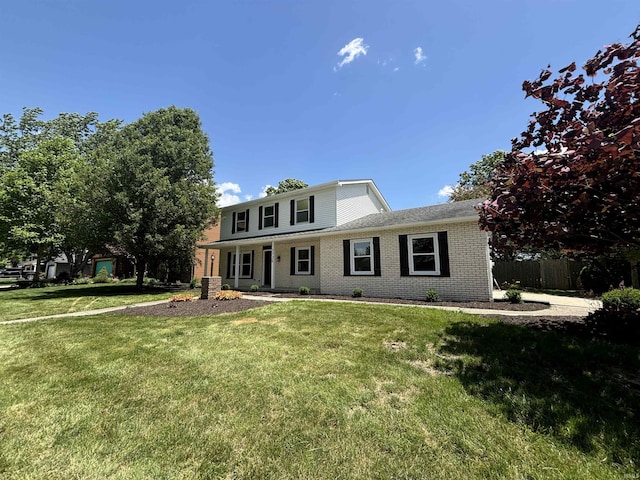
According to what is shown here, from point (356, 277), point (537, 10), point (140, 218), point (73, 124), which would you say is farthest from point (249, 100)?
point (73, 124)

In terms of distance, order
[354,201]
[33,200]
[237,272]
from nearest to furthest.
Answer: [354,201]
[237,272]
[33,200]

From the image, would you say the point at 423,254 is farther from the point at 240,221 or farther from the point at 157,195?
the point at 157,195

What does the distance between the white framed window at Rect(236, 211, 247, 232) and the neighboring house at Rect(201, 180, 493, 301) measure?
67mm

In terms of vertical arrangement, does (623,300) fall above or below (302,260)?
below

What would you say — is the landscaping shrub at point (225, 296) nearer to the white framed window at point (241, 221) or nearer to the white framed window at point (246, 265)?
the white framed window at point (246, 265)

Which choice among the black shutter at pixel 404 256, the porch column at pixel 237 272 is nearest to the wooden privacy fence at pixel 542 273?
the black shutter at pixel 404 256

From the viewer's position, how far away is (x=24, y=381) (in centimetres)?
376

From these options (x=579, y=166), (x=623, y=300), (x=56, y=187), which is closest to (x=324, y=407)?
(x=579, y=166)

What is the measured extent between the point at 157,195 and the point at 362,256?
11.2m

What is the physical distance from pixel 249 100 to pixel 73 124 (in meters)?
29.8

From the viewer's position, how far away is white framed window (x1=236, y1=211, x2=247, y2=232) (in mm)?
19016

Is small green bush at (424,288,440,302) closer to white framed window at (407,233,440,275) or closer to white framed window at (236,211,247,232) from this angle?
white framed window at (407,233,440,275)

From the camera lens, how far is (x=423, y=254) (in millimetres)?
10914

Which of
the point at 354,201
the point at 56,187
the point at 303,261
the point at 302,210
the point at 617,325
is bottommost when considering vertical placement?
the point at 617,325
